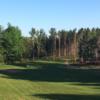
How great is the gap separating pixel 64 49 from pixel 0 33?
72133 millimetres

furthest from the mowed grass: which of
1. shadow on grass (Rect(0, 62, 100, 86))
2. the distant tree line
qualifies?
the distant tree line

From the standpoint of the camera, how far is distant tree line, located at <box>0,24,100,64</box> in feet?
373

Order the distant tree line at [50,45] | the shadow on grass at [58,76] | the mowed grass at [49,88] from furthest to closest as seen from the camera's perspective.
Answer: the distant tree line at [50,45], the shadow on grass at [58,76], the mowed grass at [49,88]

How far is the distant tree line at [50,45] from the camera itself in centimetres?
11375

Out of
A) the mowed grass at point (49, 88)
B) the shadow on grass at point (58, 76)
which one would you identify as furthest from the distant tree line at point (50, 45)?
the mowed grass at point (49, 88)

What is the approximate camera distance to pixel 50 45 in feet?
568

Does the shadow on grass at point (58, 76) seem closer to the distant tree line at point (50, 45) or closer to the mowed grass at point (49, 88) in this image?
the mowed grass at point (49, 88)

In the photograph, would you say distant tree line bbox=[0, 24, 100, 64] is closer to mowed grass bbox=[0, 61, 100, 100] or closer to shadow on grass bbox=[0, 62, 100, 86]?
shadow on grass bbox=[0, 62, 100, 86]

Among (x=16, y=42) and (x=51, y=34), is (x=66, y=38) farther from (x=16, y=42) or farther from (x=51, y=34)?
(x=16, y=42)

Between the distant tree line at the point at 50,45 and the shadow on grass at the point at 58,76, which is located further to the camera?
the distant tree line at the point at 50,45

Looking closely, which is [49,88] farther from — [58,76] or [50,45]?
[50,45]

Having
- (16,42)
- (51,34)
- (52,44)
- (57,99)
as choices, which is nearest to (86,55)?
(16,42)

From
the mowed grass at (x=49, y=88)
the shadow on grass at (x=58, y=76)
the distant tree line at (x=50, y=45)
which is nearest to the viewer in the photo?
the mowed grass at (x=49, y=88)

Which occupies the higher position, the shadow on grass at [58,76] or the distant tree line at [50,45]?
the distant tree line at [50,45]
